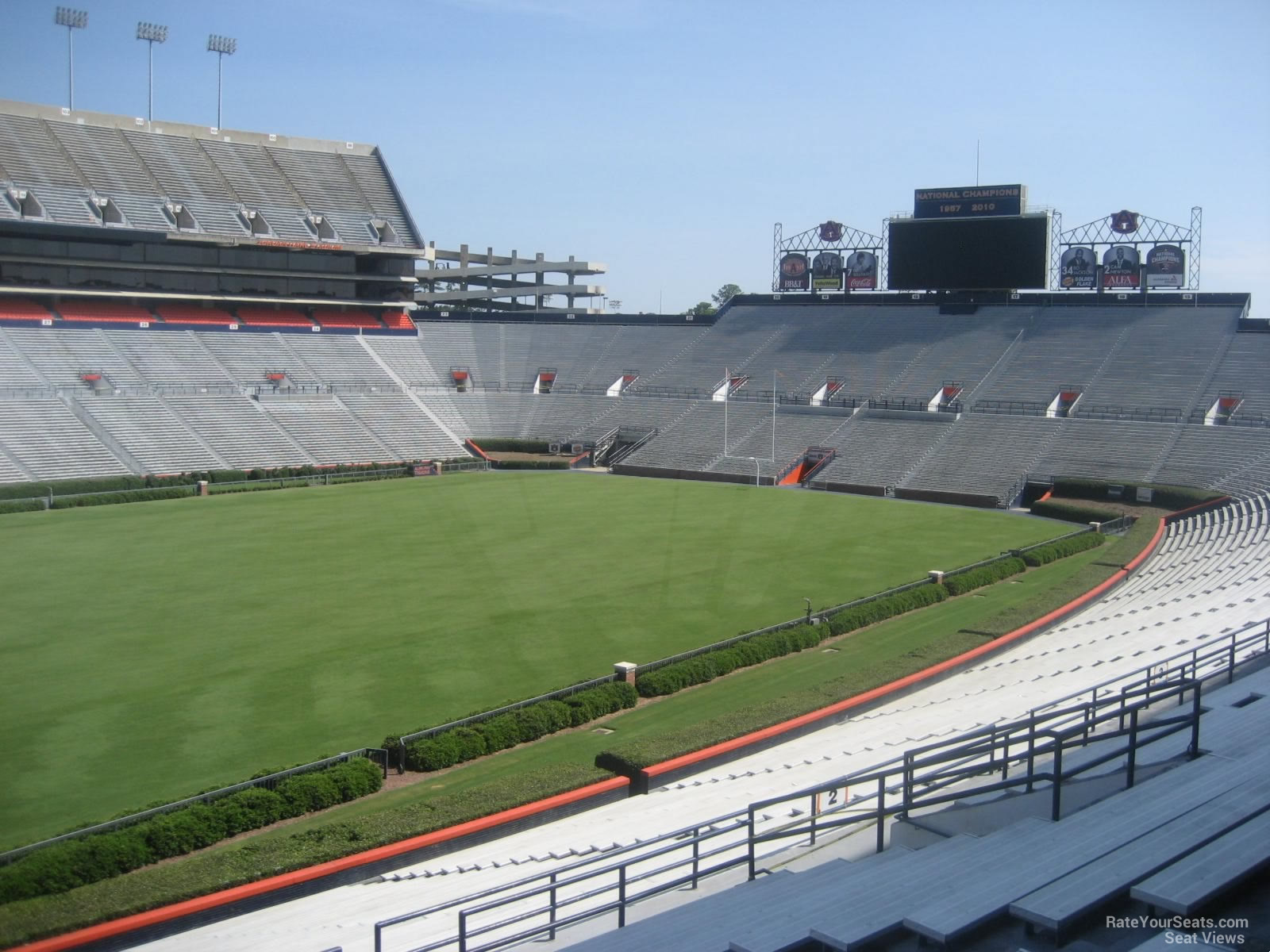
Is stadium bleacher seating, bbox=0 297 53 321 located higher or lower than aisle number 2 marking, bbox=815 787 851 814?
higher

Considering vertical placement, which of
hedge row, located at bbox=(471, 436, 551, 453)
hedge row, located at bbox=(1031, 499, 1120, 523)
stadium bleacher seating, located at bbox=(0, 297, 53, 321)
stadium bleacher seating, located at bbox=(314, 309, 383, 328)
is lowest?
hedge row, located at bbox=(1031, 499, 1120, 523)

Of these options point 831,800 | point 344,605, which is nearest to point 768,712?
point 831,800

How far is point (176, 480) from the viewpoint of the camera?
169 ft

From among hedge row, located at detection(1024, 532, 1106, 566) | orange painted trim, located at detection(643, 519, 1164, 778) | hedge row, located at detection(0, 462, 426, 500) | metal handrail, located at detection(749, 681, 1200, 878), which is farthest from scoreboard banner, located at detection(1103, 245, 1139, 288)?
metal handrail, located at detection(749, 681, 1200, 878)

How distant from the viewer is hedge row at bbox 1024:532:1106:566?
116 ft

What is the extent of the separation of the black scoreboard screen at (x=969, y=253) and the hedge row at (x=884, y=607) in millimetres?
39633

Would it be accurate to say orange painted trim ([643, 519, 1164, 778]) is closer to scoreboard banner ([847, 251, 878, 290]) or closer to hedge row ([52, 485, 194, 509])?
hedge row ([52, 485, 194, 509])

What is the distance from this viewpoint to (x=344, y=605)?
28.8 meters

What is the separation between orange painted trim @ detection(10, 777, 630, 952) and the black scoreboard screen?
55281 millimetres

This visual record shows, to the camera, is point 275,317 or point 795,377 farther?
point 275,317

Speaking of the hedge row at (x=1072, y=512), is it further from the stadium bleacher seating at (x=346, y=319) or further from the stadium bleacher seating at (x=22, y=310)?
the stadium bleacher seating at (x=22, y=310)

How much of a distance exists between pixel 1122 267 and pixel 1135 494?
21.8 m

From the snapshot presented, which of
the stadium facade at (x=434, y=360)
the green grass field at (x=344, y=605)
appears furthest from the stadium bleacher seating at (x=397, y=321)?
the green grass field at (x=344, y=605)

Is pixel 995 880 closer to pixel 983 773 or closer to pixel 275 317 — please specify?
pixel 983 773
